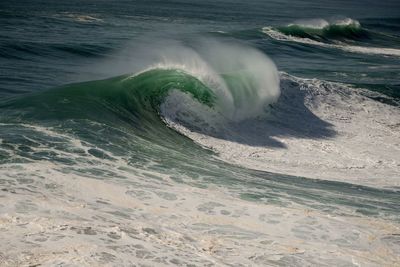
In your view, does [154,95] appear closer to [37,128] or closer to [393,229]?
[37,128]

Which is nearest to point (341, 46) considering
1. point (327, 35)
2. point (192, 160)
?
point (327, 35)

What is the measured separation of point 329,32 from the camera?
47.6 m

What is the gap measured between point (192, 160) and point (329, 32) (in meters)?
37.6

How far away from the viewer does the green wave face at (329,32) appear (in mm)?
44231

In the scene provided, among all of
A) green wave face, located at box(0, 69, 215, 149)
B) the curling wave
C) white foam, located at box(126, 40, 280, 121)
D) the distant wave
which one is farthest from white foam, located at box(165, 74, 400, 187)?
the distant wave

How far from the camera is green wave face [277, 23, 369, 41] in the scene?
4423 centimetres

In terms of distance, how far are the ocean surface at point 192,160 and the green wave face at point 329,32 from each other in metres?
14.1

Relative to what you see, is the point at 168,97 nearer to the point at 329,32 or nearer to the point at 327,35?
the point at 327,35

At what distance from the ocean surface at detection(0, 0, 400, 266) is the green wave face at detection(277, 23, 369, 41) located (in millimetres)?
14103

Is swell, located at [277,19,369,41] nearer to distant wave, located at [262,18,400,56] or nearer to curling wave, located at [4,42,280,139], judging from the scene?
distant wave, located at [262,18,400,56]

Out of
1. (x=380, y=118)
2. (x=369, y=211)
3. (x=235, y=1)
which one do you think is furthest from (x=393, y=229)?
(x=235, y=1)

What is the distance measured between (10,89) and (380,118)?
11.4 metres

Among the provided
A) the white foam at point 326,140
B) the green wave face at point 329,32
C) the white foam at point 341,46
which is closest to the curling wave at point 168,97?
the white foam at point 326,140

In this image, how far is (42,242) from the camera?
6.35 meters
